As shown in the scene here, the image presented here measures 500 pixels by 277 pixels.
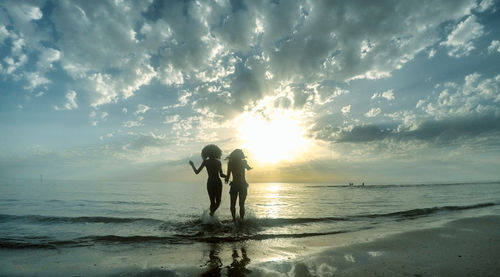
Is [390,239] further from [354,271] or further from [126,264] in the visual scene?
[126,264]

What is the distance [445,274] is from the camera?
12.1 feet

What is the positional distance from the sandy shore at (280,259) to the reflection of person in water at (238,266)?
0.05ft

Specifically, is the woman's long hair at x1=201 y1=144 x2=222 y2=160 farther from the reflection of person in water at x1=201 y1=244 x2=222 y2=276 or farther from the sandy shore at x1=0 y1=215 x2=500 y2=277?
the reflection of person in water at x1=201 y1=244 x2=222 y2=276

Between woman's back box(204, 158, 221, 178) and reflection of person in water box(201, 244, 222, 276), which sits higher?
woman's back box(204, 158, 221, 178)

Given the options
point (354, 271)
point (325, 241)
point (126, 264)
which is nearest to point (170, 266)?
point (126, 264)

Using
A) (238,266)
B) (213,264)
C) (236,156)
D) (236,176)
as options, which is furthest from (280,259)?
(236,156)

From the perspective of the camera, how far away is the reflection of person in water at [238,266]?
13.1 feet

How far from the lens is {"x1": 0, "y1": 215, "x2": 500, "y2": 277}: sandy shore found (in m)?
4.06

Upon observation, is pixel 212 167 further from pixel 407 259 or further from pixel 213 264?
pixel 407 259

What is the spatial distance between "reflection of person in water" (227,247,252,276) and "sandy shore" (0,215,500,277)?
0.02m

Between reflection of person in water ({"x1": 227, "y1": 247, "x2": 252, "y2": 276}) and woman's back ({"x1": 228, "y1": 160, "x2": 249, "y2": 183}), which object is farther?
woman's back ({"x1": 228, "y1": 160, "x2": 249, "y2": 183})

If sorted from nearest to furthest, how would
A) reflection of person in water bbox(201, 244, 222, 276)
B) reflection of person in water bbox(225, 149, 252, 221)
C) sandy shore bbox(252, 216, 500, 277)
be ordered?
sandy shore bbox(252, 216, 500, 277) → reflection of person in water bbox(201, 244, 222, 276) → reflection of person in water bbox(225, 149, 252, 221)

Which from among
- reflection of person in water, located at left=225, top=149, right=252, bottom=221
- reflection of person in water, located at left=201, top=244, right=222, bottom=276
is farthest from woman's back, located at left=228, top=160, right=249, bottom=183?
reflection of person in water, located at left=201, top=244, right=222, bottom=276

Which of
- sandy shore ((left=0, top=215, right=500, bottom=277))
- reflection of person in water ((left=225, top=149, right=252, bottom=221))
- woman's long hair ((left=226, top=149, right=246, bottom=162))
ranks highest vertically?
woman's long hair ((left=226, top=149, right=246, bottom=162))
